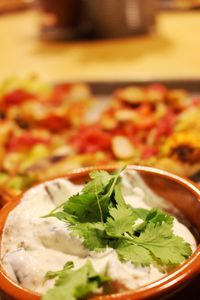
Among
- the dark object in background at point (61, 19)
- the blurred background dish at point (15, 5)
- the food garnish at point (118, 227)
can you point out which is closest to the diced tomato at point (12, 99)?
the dark object in background at point (61, 19)

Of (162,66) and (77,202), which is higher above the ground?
(77,202)

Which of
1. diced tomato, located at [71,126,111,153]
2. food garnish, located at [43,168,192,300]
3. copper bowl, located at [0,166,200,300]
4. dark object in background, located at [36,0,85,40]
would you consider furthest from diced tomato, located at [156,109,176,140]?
dark object in background, located at [36,0,85,40]

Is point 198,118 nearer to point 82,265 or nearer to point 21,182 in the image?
point 21,182

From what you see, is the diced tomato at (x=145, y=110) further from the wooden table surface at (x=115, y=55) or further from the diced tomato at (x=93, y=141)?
the wooden table surface at (x=115, y=55)

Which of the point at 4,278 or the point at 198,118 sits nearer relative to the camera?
the point at 4,278

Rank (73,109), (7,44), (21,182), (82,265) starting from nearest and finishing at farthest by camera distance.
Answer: (82,265), (21,182), (73,109), (7,44)

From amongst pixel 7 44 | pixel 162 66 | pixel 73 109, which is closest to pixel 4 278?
pixel 73 109

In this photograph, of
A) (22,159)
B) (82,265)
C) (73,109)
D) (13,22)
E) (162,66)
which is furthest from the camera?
(13,22)

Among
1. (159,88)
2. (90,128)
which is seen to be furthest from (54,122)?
(159,88)
